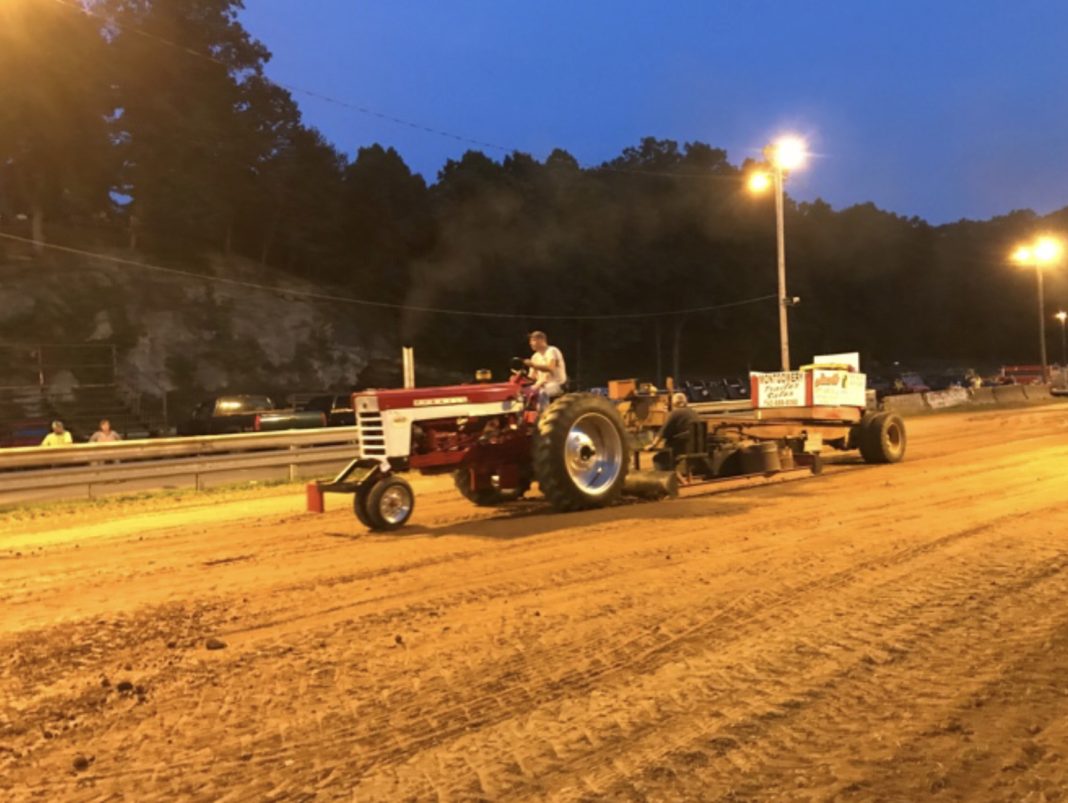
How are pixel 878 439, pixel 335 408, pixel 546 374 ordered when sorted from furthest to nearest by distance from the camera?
1. pixel 335 408
2. pixel 878 439
3. pixel 546 374

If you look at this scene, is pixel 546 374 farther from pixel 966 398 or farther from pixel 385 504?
pixel 966 398

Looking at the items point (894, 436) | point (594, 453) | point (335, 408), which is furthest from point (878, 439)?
point (335, 408)

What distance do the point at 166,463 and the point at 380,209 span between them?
1771 inches

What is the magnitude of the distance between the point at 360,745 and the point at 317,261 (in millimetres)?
53226

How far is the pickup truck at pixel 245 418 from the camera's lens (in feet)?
71.9

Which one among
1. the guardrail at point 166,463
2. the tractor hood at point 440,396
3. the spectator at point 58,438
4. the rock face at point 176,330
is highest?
the rock face at point 176,330

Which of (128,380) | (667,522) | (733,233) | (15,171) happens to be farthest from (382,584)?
(733,233)

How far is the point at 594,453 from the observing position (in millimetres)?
9547

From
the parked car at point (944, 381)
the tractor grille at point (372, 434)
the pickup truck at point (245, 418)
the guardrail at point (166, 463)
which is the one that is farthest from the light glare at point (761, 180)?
the parked car at point (944, 381)

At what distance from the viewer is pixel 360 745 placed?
3.53 metres

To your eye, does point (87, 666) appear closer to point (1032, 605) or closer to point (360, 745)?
point (360, 745)

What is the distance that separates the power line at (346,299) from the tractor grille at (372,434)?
37.7m

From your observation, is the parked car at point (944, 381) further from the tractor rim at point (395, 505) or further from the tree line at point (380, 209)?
the tractor rim at point (395, 505)

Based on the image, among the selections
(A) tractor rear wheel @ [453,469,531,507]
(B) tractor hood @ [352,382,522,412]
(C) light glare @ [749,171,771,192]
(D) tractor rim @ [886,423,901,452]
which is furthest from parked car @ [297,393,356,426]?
(B) tractor hood @ [352,382,522,412]
